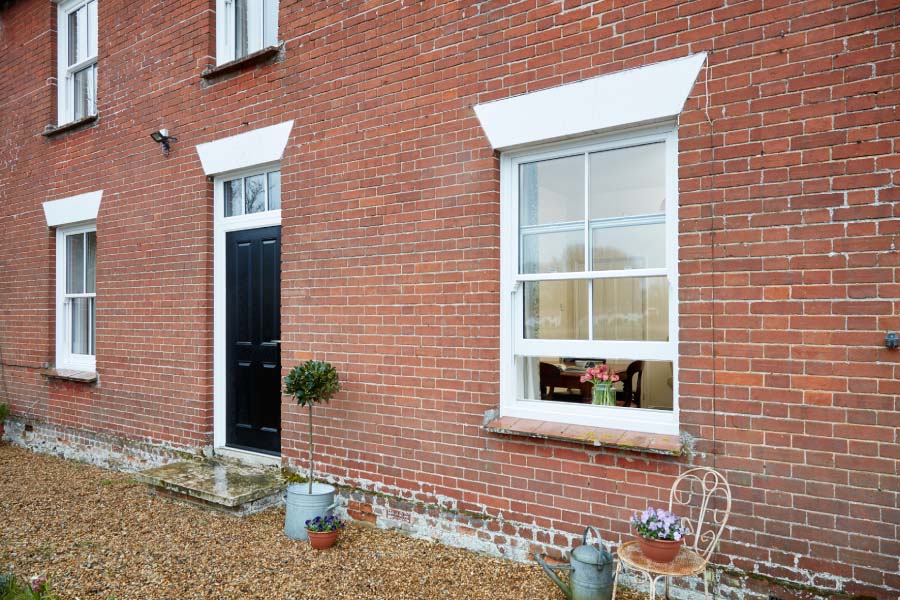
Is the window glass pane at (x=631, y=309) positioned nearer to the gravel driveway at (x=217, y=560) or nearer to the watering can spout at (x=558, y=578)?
the watering can spout at (x=558, y=578)

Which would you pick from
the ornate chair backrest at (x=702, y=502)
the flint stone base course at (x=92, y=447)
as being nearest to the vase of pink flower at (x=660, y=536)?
the ornate chair backrest at (x=702, y=502)

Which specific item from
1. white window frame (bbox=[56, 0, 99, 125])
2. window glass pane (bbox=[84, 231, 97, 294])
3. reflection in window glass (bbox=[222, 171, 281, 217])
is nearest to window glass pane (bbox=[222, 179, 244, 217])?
reflection in window glass (bbox=[222, 171, 281, 217])

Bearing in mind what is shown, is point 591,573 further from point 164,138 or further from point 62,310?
point 62,310

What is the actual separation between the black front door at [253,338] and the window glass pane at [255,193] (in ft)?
0.76

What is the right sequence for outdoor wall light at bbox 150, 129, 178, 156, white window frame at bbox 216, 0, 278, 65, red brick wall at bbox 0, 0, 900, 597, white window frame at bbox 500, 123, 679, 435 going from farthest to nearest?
1. outdoor wall light at bbox 150, 129, 178, 156
2. white window frame at bbox 216, 0, 278, 65
3. white window frame at bbox 500, 123, 679, 435
4. red brick wall at bbox 0, 0, 900, 597

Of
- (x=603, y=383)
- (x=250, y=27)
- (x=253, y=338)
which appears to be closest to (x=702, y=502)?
(x=603, y=383)

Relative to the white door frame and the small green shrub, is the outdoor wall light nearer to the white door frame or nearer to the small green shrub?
the white door frame

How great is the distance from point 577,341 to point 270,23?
4339 mm

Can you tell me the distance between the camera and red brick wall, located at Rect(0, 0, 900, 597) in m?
2.98

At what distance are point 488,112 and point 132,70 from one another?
186 inches

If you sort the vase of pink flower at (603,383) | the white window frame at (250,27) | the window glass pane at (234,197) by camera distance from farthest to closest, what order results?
1. the window glass pane at (234,197)
2. the white window frame at (250,27)
3. the vase of pink flower at (603,383)

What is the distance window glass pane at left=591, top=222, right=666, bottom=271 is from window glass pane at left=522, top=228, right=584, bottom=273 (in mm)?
116

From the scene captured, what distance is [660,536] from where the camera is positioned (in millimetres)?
2869

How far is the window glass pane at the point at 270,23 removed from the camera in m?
5.67
